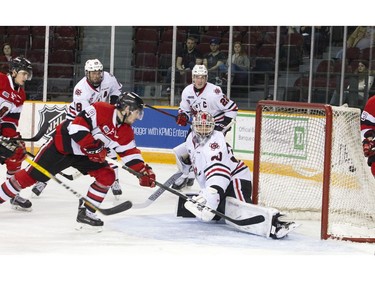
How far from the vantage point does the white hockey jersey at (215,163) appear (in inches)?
205

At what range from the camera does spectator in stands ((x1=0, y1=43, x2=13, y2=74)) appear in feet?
31.5

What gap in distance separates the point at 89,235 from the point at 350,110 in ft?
5.28

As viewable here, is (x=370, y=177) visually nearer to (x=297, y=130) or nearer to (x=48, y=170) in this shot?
(x=297, y=130)

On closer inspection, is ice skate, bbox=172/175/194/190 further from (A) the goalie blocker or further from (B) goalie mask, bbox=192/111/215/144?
(B) goalie mask, bbox=192/111/215/144

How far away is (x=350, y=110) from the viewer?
17.6ft

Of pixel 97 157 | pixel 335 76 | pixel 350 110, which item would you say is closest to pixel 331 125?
pixel 350 110

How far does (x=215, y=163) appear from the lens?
5227 mm

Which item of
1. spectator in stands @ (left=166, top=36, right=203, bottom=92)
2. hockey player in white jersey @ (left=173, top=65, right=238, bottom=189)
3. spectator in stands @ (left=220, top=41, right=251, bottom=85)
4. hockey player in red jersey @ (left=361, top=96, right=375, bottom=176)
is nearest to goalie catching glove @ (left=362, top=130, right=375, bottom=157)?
hockey player in red jersey @ (left=361, top=96, right=375, bottom=176)

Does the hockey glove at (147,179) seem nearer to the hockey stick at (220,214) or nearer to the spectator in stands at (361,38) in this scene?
the hockey stick at (220,214)

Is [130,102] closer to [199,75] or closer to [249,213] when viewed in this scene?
[249,213]

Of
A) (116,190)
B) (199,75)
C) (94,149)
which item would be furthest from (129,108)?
(199,75)

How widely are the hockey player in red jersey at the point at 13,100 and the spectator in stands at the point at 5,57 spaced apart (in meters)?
3.59

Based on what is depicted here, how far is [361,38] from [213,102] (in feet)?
7.90
